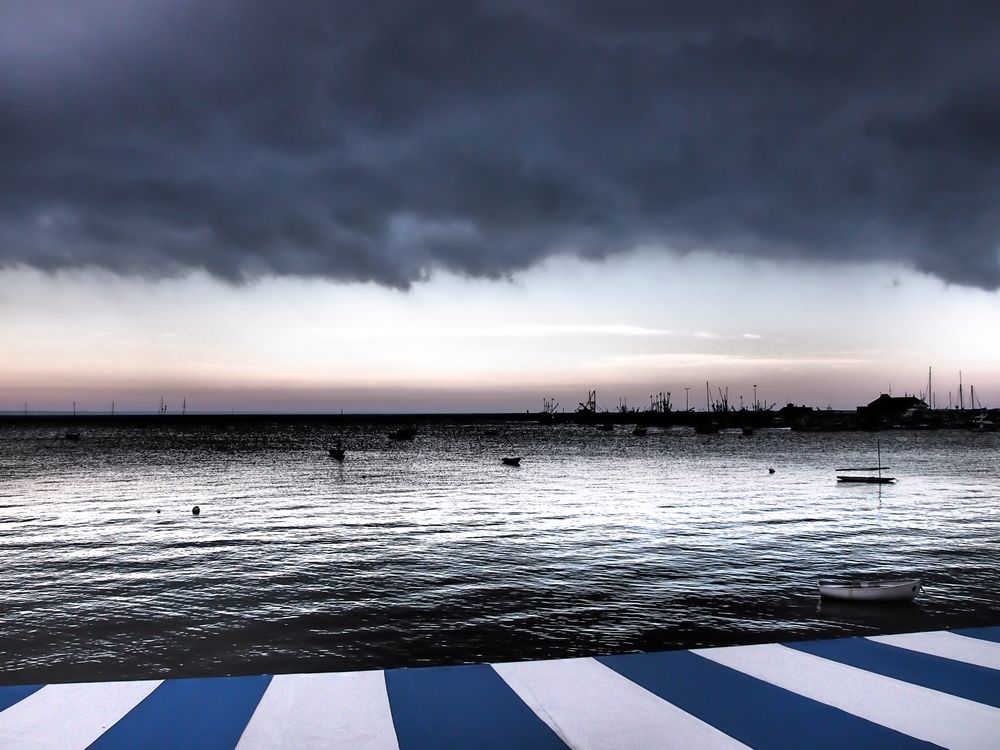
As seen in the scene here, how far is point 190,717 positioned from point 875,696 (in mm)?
8744

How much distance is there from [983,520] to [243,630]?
113 ft

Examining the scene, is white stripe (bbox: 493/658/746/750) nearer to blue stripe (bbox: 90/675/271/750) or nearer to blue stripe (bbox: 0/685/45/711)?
blue stripe (bbox: 90/675/271/750)

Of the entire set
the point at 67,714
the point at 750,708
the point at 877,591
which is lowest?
the point at 877,591

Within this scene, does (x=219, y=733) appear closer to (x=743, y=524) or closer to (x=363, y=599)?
(x=363, y=599)

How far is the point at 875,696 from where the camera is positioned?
29.4 feet

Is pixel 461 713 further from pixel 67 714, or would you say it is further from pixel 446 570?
pixel 446 570

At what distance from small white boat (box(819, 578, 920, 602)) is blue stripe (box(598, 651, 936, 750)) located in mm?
9253

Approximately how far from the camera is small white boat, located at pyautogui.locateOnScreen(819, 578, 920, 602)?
58.1 feet

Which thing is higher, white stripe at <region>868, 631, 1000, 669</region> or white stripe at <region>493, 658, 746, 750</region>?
white stripe at <region>868, 631, 1000, 669</region>

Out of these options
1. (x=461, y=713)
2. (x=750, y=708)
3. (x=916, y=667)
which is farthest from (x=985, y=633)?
(x=461, y=713)

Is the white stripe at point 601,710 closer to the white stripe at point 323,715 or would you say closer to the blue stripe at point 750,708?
the blue stripe at point 750,708

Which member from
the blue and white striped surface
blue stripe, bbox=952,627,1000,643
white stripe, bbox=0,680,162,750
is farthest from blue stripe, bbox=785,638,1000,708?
white stripe, bbox=0,680,162,750

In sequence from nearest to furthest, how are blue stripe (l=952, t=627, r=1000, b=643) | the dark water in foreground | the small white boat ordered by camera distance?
blue stripe (l=952, t=627, r=1000, b=643) < the dark water in foreground < the small white boat

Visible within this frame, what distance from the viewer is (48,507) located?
129ft
